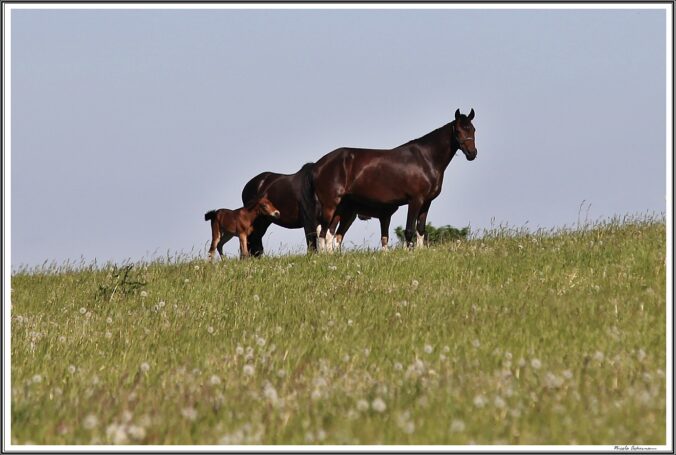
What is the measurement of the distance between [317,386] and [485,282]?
6.66 m

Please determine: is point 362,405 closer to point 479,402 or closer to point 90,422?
point 479,402

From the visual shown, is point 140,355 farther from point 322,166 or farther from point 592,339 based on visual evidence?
point 322,166

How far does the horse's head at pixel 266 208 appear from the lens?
24.9 metres

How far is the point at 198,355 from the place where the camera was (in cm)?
991

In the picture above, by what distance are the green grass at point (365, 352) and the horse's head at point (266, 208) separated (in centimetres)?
792

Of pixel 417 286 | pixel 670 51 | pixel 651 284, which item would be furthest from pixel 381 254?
pixel 670 51

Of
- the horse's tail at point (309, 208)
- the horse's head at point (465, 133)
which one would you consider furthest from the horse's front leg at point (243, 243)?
the horse's head at point (465, 133)

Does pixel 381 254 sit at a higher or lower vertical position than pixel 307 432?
higher

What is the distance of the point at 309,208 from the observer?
22.7 metres

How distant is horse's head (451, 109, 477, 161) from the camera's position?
21.1m

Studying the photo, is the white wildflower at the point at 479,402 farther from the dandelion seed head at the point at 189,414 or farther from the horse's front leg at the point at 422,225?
the horse's front leg at the point at 422,225

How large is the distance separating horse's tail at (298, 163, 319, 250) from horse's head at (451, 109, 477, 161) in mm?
3197

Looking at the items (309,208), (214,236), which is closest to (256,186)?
(214,236)

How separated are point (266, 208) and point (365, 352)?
16108 mm
